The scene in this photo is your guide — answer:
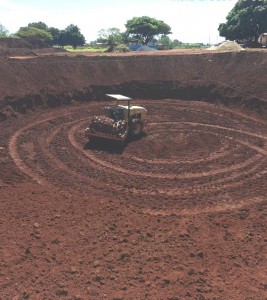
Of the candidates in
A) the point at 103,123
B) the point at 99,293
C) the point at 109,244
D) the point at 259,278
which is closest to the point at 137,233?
the point at 109,244

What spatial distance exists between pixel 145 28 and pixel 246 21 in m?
37.5

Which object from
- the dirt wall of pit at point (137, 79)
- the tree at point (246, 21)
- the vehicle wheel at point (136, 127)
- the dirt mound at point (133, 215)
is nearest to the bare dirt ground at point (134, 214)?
the dirt mound at point (133, 215)

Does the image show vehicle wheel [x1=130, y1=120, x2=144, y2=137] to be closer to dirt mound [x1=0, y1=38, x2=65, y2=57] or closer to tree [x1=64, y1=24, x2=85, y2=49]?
dirt mound [x1=0, y1=38, x2=65, y2=57]

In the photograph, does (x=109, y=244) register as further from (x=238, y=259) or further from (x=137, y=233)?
(x=238, y=259)

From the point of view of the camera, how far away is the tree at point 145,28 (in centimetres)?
8138

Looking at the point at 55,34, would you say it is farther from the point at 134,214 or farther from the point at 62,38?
the point at 134,214

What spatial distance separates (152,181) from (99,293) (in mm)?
7025

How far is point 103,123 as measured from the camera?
58.3 ft

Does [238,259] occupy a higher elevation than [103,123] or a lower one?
lower

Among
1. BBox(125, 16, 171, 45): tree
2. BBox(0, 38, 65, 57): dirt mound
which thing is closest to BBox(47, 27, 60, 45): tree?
BBox(125, 16, 171, 45): tree

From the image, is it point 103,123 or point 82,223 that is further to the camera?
point 103,123

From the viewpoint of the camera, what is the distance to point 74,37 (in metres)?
86.4

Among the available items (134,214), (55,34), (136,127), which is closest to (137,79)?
(136,127)

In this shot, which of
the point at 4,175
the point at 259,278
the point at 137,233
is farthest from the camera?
the point at 4,175
